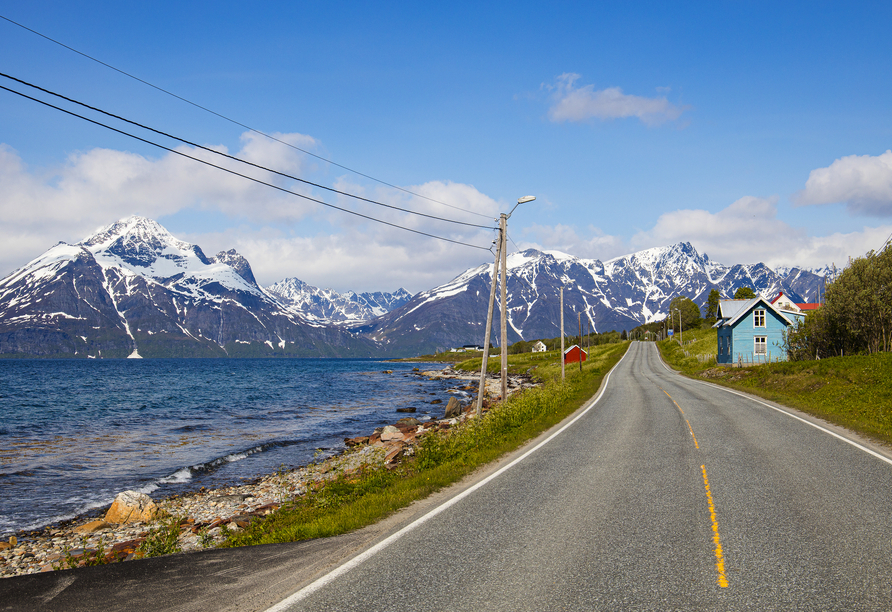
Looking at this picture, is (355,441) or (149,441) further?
(149,441)

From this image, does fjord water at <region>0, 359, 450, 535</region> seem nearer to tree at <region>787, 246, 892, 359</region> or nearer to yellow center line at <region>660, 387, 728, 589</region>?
yellow center line at <region>660, 387, 728, 589</region>

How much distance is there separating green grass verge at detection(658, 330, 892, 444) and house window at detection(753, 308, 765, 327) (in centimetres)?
1930

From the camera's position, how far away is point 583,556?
696 centimetres

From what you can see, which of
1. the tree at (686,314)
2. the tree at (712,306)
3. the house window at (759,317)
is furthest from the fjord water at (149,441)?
the tree at (686,314)

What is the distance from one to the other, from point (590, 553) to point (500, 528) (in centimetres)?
158

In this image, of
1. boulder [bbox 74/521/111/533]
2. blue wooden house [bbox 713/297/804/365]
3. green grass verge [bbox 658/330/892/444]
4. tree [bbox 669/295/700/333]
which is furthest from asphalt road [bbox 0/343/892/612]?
tree [bbox 669/295/700/333]

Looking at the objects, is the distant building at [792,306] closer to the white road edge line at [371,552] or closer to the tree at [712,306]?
the white road edge line at [371,552]

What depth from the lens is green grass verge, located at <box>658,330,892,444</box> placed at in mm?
19328

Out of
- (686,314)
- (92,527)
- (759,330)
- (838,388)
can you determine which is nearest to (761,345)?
(759,330)

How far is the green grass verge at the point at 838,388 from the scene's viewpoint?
19.3 m

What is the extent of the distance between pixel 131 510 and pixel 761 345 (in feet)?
198

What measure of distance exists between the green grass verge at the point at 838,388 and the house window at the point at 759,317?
63.3 ft

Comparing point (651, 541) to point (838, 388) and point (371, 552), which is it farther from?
point (838, 388)

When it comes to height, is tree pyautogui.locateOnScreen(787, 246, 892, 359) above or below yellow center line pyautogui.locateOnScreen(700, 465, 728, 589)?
above
